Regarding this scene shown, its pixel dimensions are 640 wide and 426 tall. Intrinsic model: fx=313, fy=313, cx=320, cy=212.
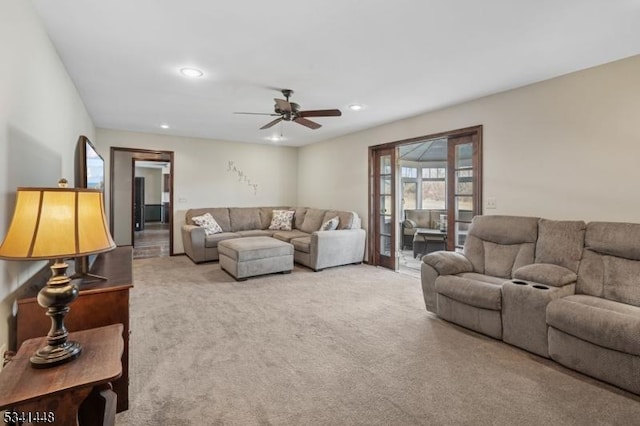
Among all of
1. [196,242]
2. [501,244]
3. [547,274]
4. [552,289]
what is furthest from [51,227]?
[196,242]

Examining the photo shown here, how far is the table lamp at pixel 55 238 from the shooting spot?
46.0 inches

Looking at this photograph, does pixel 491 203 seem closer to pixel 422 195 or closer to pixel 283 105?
pixel 283 105

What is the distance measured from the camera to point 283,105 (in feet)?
11.4

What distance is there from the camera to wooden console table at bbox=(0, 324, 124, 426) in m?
1.05

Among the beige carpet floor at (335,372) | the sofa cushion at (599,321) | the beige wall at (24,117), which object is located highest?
the beige wall at (24,117)

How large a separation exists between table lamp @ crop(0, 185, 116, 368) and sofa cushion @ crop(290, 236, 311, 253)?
4079 millimetres

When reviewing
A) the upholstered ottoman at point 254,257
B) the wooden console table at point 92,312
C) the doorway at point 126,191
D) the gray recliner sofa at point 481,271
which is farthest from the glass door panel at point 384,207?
the wooden console table at point 92,312

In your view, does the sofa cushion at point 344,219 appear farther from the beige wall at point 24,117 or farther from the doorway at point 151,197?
the doorway at point 151,197

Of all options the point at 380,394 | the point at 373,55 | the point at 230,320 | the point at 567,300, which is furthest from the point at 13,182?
the point at 567,300

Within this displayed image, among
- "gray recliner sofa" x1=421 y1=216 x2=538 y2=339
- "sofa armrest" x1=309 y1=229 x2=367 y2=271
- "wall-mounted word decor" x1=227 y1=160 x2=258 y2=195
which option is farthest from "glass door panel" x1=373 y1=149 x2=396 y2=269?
"wall-mounted word decor" x1=227 y1=160 x2=258 y2=195

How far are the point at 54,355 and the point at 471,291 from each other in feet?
9.59

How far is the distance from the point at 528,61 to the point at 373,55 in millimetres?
1442

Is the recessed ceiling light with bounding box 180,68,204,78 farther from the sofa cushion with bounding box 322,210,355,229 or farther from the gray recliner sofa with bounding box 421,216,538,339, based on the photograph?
the sofa cushion with bounding box 322,210,355,229

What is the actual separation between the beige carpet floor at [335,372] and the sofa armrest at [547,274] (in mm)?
620
